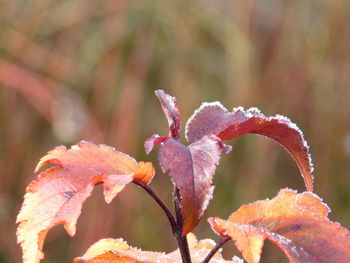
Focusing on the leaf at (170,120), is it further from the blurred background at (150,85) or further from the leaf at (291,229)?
the blurred background at (150,85)

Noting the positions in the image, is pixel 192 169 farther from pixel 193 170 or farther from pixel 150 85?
pixel 150 85

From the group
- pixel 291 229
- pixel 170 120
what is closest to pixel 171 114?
pixel 170 120

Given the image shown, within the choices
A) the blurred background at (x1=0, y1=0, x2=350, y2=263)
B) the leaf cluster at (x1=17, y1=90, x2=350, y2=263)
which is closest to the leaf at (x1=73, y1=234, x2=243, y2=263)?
the leaf cluster at (x1=17, y1=90, x2=350, y2=263)

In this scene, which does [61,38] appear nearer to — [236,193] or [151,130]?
[151,130]

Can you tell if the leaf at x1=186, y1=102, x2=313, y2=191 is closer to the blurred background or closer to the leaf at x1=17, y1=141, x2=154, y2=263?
the leaf at x1=17, y1=141, x2=154, y2=263

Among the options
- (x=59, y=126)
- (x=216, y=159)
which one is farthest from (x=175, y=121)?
(x=59, y=126)
